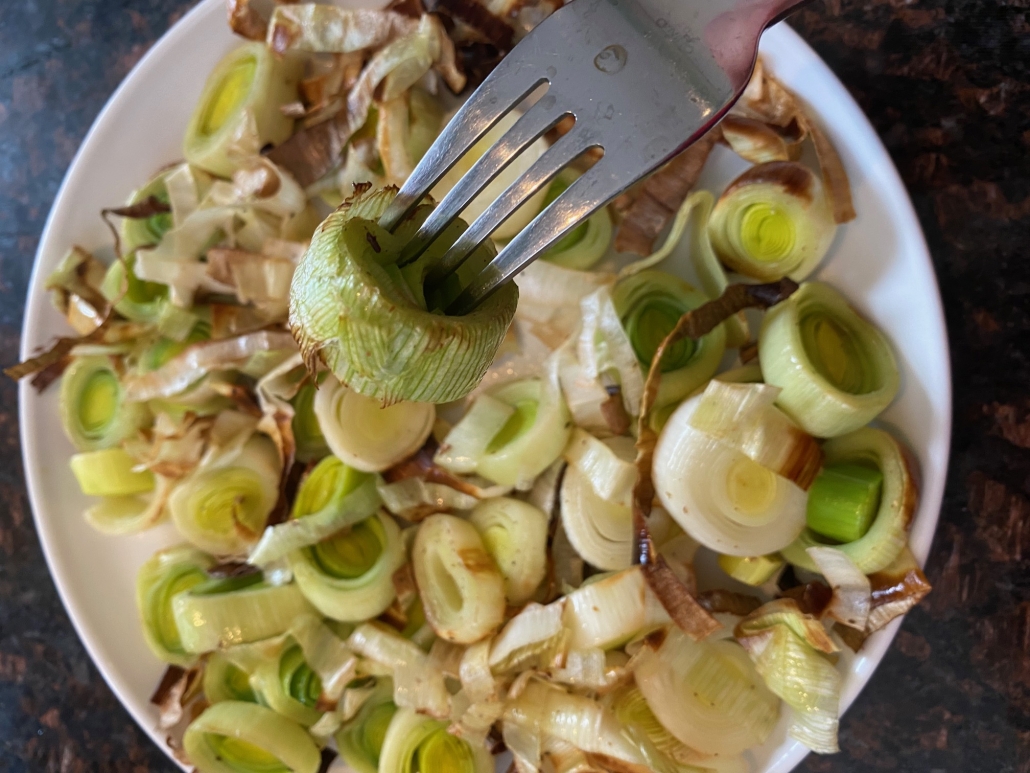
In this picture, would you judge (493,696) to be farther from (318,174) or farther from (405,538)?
(318,174)

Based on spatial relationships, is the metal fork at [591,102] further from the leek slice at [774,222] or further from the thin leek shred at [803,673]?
the thin leek shred at [803,673]

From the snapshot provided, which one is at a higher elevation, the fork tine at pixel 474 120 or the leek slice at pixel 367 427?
the fork tine at pixel 474 120

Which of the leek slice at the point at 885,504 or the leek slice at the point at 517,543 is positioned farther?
the leek slice at the point at 517,543

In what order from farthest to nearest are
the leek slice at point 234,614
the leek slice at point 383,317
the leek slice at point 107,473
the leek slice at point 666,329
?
the leek slice at point 107,473, the leek slice at point 234,614, the leek slice at point 666,329, the leek slice at point 383,317

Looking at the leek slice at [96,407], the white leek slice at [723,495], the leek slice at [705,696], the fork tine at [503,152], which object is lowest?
the leek slice at [705,696]

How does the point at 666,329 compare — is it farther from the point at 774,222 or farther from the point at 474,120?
the point at 474,120

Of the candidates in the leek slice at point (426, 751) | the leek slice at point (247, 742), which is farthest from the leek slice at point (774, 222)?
the leek slice at point (247, 742)

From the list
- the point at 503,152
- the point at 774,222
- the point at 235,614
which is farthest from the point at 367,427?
the point at 774,222
